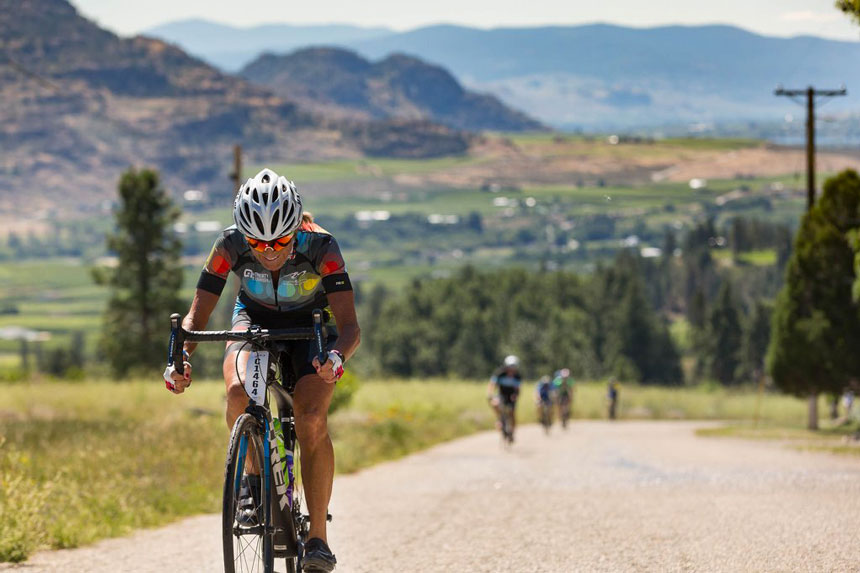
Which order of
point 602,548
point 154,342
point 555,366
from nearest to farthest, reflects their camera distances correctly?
point 602,548, point 154,342, point 555,366

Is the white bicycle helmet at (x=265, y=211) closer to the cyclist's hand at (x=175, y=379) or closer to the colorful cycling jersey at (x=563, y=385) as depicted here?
the cyclist's hand at (x=175, y=379)

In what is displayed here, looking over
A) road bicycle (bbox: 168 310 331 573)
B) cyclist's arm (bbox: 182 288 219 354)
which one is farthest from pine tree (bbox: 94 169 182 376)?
road bicycle (bbox: 168 310 331 573)

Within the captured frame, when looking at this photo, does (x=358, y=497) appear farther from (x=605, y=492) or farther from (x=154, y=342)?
(x=154, y=342)

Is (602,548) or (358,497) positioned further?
(358,497)

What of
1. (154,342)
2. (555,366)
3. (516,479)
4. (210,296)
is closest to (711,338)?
(555,366)

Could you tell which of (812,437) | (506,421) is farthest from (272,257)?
(812,437)

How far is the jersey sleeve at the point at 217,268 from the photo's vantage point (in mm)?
6578

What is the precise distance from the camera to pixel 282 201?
20.6 feet

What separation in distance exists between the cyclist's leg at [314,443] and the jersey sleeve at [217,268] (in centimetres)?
68

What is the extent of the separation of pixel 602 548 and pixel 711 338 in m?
126

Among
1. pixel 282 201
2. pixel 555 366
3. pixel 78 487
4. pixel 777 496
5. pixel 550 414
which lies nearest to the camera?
pixel 282 201

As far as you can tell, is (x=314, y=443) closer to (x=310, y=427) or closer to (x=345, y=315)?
(x=310, y=427)

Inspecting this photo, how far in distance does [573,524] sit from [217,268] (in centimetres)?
512

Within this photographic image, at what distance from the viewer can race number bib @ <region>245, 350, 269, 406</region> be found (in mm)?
6238
